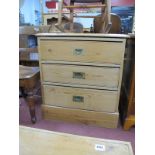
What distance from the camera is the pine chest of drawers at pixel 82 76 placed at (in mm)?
1235

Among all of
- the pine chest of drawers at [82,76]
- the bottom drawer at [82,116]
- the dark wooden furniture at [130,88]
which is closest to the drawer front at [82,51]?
the pine chest of drawers at [82,76]

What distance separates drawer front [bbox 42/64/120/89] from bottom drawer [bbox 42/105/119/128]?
0.79 feet

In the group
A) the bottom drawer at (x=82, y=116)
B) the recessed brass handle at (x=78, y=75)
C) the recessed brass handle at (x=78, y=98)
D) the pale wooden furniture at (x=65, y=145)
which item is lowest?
the bottom drawer at (x=82, y=116)

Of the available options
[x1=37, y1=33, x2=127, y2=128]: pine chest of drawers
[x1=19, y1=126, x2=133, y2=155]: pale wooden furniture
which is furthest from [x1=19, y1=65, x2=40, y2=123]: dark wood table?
[x1=19, y1=126, x2=133, y2=155]: pale wooden furniture

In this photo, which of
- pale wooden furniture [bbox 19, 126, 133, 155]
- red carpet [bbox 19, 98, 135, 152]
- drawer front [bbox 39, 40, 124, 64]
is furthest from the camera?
red carpet [bbox 19, 98, 135, 152]

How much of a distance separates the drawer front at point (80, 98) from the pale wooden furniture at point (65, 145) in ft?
1.78

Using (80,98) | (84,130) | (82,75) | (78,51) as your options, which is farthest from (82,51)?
(84,130)

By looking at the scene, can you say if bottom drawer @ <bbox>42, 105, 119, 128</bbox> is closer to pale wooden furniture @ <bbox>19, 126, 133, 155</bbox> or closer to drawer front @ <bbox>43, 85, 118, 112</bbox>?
drawer front @ <bbox>43, 85, 118, 112</bbox>

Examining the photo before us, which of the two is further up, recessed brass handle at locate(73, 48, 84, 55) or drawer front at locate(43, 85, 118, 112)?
recessed brass handle at locate(73, 48, 84, 55)

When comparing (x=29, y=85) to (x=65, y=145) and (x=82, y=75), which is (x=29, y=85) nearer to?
(x=82, y=75)

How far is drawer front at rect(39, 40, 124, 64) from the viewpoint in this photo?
1218 millimetres

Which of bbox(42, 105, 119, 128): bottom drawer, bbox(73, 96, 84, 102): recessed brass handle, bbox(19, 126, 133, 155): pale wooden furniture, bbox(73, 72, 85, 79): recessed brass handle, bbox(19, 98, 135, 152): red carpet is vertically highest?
bbox(73, 72, 85, 79): recessed brass handle

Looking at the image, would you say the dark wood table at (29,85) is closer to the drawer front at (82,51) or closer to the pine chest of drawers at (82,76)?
the pine chest of drawers at (82,76)
